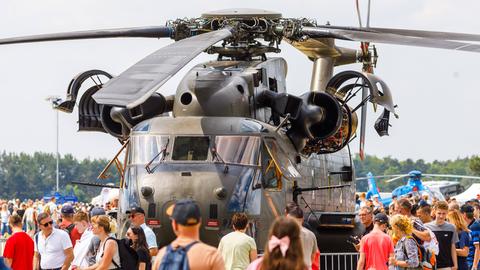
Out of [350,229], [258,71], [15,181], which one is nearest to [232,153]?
[258,71]

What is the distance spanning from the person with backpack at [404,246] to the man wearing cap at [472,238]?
10.0ft

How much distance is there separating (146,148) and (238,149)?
1425 mm

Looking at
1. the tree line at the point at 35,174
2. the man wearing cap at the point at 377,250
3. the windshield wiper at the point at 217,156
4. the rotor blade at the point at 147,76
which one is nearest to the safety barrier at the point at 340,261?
the windshield wiper at the point at 217,156

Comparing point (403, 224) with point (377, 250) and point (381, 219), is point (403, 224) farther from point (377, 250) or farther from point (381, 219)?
point (377, 250)

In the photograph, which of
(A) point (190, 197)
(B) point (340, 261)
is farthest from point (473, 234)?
(A) point (190, 197)

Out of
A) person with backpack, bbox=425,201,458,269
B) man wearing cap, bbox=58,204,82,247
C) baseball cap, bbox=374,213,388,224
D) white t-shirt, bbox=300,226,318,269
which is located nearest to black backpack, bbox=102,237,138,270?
white t-shirt, bbox=300,226,318,269

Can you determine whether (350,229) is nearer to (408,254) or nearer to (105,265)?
(408,254)

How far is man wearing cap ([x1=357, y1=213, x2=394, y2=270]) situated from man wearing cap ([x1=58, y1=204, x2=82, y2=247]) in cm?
582

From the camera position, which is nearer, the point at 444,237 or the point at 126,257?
the point at 126,257

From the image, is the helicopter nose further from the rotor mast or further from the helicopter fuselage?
the rotor mast

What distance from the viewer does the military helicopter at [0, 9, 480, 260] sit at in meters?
20.6

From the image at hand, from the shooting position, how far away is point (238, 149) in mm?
21328

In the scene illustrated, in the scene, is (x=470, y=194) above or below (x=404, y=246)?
above

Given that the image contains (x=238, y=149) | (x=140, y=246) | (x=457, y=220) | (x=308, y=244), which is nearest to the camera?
(x=308, y=244)
